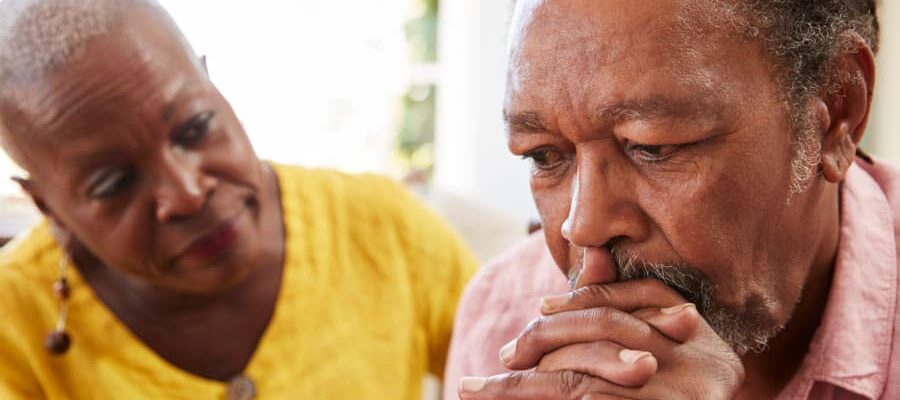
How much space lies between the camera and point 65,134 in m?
1.43

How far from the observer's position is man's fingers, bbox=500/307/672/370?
1053 millimetres

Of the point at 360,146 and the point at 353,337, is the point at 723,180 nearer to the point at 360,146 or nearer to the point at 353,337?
the point at 353,337

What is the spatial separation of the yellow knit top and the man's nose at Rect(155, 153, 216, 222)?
→ 310 mm

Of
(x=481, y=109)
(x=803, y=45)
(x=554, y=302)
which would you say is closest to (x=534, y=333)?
(x=554, y=302)

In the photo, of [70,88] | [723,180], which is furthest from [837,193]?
A: [70,88]

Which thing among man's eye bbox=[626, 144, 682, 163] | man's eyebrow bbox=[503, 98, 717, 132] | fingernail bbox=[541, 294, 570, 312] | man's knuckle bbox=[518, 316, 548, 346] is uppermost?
man's eyebrow bbox=[503, 98, 717, 132]

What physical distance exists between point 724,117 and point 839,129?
210 mm

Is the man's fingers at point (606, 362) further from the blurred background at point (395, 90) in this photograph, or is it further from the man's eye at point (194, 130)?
the blurred background at point (395, 90)

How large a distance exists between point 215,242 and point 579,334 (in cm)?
74

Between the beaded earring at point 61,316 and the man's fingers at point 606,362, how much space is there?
94 centimetres

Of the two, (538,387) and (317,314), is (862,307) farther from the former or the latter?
(317,314)

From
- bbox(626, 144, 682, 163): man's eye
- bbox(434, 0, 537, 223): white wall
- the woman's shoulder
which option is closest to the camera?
bbox(626, 144, 682, 163): man's eye

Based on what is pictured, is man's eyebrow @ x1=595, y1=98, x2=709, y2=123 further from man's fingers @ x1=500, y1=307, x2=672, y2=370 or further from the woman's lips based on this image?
the woman's lips

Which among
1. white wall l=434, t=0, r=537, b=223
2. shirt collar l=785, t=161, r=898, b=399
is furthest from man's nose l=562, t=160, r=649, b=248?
white wall l=434, t=0, r=537, b=223
